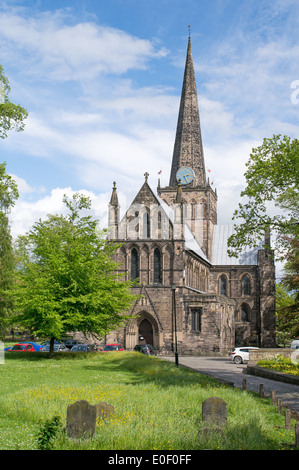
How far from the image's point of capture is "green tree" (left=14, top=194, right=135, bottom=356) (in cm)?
3020

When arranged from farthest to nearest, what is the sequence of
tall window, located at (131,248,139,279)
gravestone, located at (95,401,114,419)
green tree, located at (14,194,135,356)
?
tall window, located at (131,248,139,279), green tree, located at (14,194,135,356), gravestone, located at (95,401,114,419)

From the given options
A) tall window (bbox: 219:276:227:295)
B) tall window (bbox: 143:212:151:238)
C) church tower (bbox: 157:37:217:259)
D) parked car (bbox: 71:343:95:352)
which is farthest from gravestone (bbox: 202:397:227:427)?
tall window (bbox: 219:276:227:295)

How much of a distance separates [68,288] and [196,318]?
58.5 feet

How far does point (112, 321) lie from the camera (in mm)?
34000

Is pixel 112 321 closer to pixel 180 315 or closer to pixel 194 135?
pixel 180 315

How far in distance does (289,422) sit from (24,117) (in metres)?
14.3

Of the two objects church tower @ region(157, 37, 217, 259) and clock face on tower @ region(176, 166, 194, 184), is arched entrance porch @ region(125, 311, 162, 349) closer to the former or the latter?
church tower @ region(157, 37, 217, 259)

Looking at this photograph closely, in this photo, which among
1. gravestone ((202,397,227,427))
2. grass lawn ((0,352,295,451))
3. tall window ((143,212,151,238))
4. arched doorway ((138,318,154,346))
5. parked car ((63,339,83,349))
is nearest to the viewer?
grass lawn ((0,352,295,451))

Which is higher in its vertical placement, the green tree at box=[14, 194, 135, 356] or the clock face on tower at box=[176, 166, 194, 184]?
the clock face on tower at box=[176, 166, 194, 184]

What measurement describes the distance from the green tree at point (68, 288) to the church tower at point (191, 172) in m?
30.0

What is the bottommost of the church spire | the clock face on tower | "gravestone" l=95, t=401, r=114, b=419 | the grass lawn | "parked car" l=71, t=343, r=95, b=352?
"parked car" l=71, t=343, r=95, b=352

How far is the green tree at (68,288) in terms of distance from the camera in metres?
30.2

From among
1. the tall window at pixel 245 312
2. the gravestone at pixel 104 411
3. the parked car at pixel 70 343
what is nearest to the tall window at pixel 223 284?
the tall window at pixel 245 312
